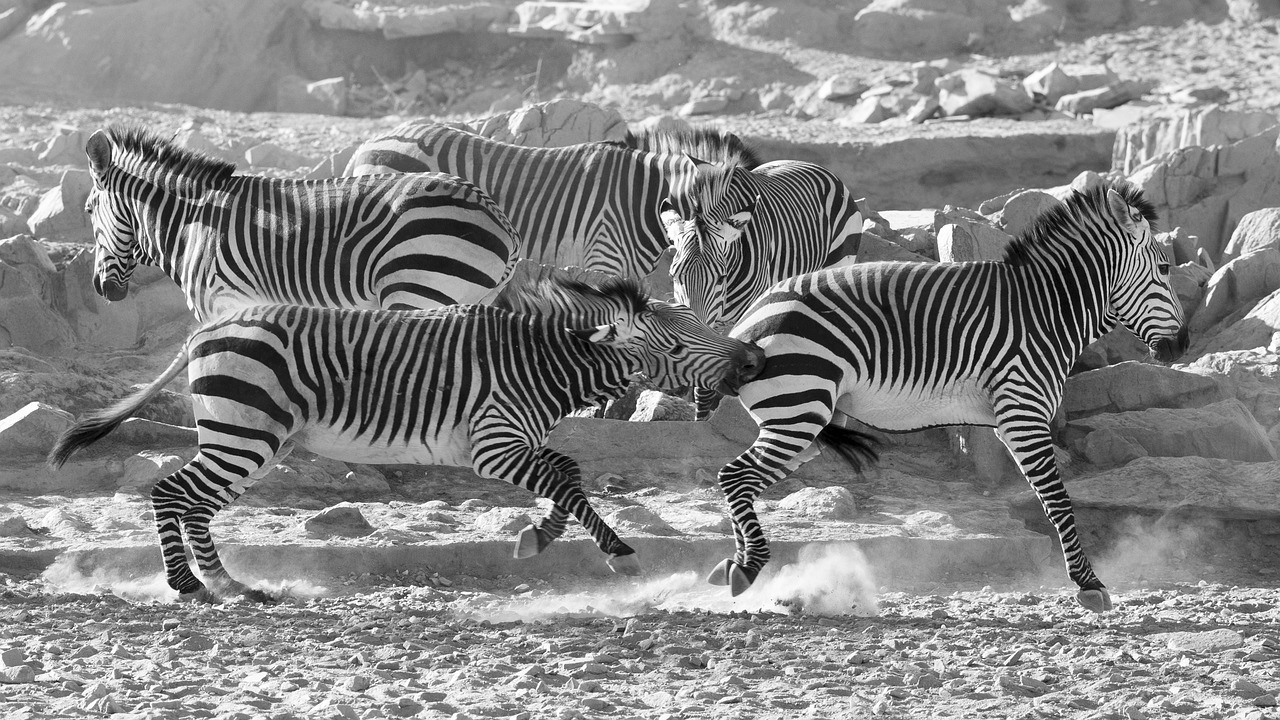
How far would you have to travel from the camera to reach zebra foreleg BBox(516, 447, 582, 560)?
7148 millimetres

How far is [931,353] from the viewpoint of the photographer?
24.4 ft

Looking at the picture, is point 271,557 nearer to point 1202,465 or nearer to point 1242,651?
point 1242,651

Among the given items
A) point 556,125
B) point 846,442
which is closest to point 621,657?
point 846,442

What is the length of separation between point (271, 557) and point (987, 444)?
463 centimetres

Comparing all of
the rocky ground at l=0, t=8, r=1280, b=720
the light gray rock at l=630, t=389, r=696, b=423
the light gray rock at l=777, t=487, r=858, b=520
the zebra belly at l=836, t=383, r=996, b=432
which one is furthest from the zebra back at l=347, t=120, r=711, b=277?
the zebra belly at l=836, t=383, r=996, b=432

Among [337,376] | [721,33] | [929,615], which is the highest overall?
[721,33]

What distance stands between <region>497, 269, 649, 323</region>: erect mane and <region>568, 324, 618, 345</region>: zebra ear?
125 mm

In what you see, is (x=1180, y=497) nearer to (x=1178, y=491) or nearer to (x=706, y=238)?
(x=1178, y=491)

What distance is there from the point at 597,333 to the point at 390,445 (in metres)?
1.11

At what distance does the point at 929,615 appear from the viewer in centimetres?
700

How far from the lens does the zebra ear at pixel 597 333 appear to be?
729 centimetres

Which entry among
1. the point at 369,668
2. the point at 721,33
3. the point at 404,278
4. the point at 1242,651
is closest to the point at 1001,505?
the point at 1242,651

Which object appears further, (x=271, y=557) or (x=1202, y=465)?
(x=1202, y=465)

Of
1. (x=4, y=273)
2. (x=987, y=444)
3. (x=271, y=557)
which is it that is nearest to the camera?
(x=271, y=557)
